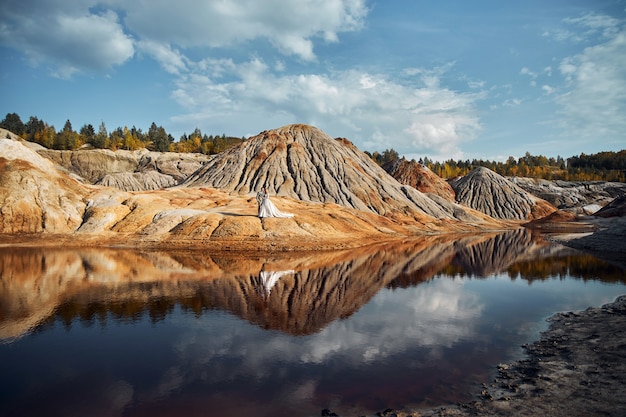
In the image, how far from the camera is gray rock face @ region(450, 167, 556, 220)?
13075 centimetres

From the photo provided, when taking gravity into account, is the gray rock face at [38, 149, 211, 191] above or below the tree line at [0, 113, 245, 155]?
below

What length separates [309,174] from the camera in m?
96.6

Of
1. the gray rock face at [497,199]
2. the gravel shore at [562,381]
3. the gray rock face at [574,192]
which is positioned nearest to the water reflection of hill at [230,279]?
the gravel shore at [562,381]

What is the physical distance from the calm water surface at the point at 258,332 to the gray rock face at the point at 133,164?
311ft

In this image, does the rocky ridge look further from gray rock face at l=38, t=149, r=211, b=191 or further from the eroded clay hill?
the eroded clay hill

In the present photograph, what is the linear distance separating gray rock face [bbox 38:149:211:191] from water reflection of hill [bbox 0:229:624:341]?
8746 cm

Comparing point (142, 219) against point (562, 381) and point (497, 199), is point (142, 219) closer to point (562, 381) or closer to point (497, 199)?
point (562, 381)

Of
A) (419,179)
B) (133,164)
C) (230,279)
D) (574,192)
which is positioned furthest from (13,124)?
(574,192)

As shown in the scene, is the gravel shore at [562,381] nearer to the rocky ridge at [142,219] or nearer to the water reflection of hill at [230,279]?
the water reflection of hill at [230,279]

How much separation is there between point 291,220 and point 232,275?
2560 cm

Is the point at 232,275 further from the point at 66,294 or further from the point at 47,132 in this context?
the point at 47,132

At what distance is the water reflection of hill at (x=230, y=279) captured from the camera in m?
23.0

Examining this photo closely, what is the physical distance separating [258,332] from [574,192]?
179m

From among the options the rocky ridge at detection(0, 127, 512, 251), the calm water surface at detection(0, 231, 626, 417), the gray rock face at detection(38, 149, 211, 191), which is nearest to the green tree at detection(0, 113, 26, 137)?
the gray rock face at detection(38, 149, 211, 191)
